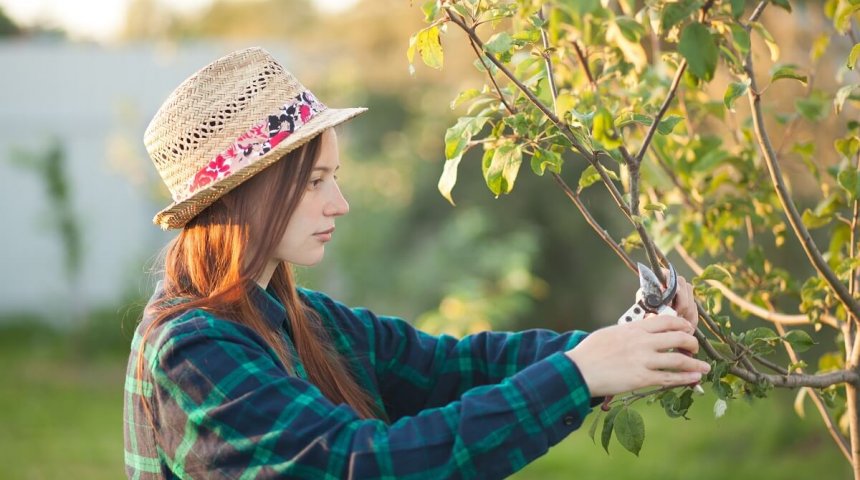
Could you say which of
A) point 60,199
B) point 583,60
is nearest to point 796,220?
point 583,60

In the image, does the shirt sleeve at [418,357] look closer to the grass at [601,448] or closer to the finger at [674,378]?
the finger at [674,378]

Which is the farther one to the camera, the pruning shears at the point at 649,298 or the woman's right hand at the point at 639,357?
the pruning shears at the point at 649,298

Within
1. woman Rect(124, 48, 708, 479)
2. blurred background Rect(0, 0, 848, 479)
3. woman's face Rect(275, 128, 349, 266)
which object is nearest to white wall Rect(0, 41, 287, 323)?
blurred background Rect(0, 0, 848, 479)

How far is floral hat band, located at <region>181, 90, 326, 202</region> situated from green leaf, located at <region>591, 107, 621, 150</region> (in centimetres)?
55

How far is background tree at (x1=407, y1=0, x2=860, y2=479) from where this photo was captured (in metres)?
1.26

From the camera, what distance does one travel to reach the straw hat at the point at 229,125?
5.12 feet

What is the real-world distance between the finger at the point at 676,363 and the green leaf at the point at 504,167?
32 centimetres

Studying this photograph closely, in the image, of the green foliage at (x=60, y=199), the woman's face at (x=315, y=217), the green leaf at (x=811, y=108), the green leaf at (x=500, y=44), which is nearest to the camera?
the green leaf at (x=500, y=44)

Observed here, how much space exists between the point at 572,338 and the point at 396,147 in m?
6.09

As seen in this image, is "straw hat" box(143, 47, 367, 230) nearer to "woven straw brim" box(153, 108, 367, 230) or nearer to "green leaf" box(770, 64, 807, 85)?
"woven straw brim" box(153, 108, 367, 230)

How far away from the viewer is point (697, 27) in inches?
45.9

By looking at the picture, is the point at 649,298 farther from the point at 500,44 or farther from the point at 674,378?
the point at 500,44

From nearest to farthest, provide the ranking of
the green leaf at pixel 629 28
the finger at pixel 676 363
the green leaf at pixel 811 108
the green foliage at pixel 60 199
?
1. the green leaf at pixel 629 28
2. the finger at pixel 676 363
3. the green leaf at pixel 811 108
4. the green foliage at pixel 60 199

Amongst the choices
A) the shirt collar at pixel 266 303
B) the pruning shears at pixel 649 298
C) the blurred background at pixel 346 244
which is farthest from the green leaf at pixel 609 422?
the blurred background at pixel 346 244
